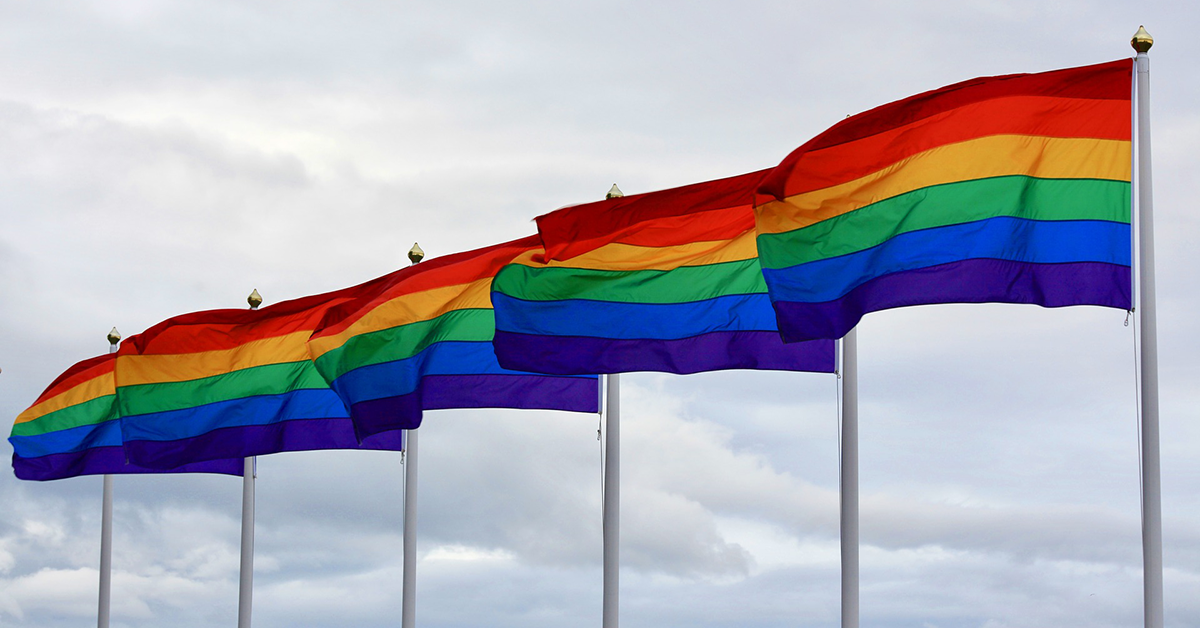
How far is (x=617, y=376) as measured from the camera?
2084 centimetres

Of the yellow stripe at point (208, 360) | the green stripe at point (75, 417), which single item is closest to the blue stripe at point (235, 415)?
the yellow stripe at point (208, 360)

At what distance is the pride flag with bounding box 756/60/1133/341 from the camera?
1534 cm

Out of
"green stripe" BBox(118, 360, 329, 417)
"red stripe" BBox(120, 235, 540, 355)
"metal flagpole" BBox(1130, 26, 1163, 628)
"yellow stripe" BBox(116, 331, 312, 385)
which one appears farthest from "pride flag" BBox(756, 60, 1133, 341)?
"yellow stripe" BBox(116, 331, 312, 385)

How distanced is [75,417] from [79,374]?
0.88 meters

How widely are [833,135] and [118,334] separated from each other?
20.1 m

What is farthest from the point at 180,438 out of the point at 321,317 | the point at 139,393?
the point at 321,317

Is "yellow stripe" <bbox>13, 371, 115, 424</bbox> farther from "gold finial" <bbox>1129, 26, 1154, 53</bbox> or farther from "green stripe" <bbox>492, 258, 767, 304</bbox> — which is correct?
"gold finial" <bbox>1129, 26, 1154, 53</bbox>

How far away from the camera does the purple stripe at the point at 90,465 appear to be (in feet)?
99.9

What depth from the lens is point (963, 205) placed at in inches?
620

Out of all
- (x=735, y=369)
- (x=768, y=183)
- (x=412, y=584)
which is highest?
(x=768, y=183)

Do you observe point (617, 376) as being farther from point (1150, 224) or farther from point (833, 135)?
point (1150, 224)

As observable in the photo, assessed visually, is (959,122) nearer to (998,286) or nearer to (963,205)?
(963,205)

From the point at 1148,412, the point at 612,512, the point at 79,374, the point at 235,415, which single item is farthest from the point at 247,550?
the point at 1148,412

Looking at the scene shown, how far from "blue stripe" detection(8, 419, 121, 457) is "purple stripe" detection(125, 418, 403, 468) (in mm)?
3407
